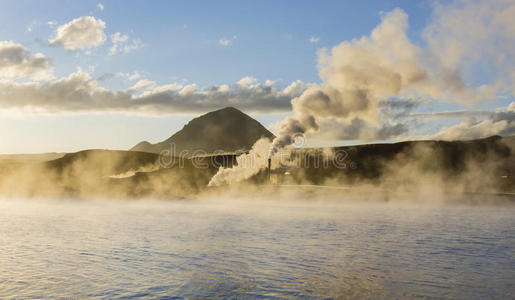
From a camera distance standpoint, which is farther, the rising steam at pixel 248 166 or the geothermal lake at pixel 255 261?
the rising steam at pixel 248 166

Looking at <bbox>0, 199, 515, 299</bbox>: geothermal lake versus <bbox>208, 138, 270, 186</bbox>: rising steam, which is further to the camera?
<bbox>208, 138, 270, 186</bbox>: rising steam

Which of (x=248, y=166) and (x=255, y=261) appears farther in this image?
(x=248, y=166)

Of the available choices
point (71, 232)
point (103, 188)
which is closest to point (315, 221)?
point (71, 232)

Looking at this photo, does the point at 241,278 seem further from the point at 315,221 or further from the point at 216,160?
the point at 216,160

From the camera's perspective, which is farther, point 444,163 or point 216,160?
point 444,163

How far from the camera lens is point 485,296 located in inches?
612

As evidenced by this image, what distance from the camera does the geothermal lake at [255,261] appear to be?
16297mm

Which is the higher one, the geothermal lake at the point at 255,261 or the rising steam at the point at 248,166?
the rising steam at the point at 248,166

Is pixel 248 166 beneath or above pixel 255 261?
above

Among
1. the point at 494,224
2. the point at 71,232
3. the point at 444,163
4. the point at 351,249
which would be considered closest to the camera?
the point at 351,249

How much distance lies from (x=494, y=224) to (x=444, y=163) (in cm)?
10046

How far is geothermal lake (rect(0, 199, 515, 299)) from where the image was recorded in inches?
642

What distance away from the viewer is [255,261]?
21.5 meters

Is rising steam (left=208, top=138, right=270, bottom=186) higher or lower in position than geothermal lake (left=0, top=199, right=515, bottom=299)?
higher
